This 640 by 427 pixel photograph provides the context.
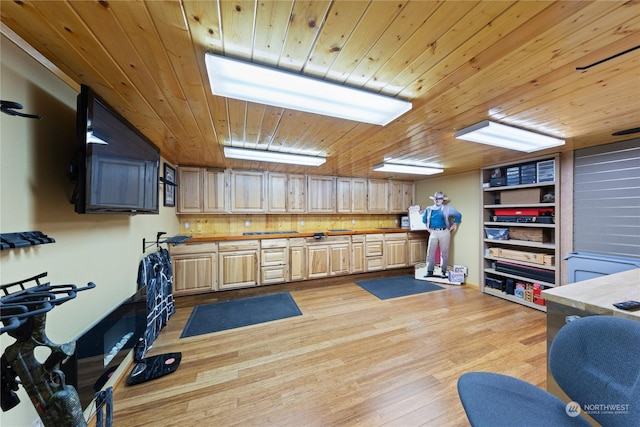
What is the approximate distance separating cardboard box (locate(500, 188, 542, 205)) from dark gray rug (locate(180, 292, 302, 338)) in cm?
368

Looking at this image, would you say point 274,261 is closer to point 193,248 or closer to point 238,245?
point 238,245

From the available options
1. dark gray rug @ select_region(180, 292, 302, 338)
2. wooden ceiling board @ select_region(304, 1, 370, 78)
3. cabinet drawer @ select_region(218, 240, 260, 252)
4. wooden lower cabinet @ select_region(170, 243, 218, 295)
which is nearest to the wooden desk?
wooden ceiling board @ select_region(304, 1, 370, 78)

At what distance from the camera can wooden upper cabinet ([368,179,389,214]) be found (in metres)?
4.95

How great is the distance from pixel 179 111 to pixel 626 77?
114 inches

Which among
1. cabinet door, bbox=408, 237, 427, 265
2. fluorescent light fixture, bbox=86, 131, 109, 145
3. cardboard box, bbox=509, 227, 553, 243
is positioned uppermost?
fluorescent light fixture, bbox=86, 131, 109, 145

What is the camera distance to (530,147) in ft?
8.21

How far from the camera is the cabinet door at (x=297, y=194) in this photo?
14.0ft

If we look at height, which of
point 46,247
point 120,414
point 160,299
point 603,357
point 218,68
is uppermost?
point 218,68

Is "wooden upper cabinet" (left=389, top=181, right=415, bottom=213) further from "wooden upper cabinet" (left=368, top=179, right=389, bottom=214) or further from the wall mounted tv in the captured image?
the wall mounted tv

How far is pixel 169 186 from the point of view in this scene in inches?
124

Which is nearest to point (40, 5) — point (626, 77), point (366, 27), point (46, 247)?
point (46, 247)

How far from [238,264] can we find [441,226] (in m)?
3.84

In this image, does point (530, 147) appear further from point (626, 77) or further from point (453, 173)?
point (453, 173)

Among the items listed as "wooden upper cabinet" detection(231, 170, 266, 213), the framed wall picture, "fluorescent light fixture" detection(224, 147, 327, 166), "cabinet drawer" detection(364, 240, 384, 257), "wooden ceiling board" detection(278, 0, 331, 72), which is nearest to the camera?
"wooden ceiling board" detection(278, 0, 331, 72)
